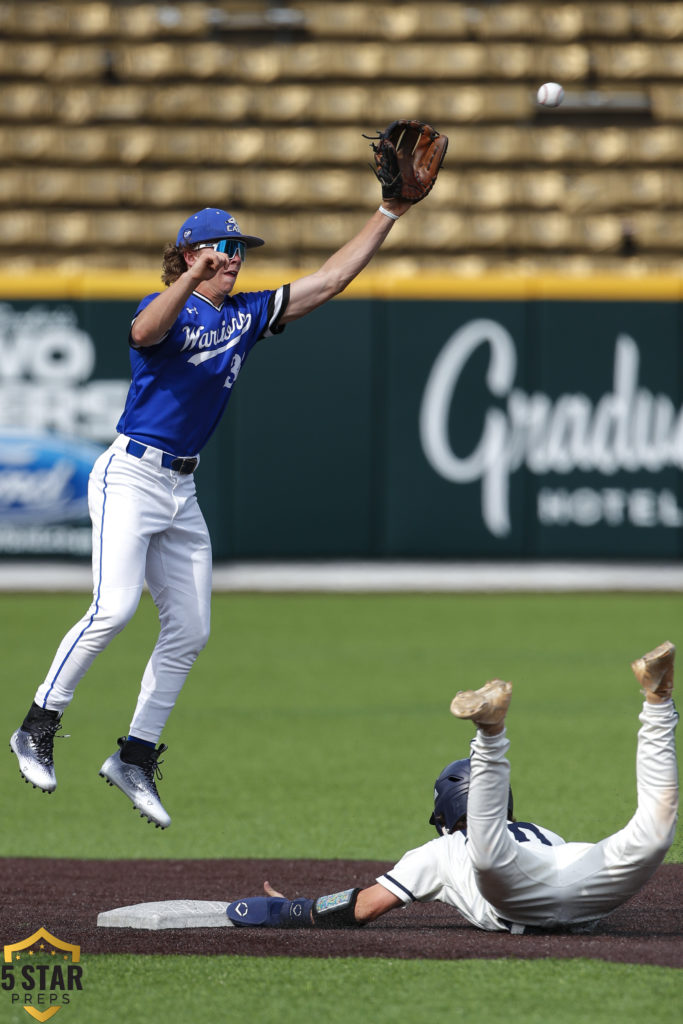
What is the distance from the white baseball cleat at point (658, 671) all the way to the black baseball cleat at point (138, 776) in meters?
1.68

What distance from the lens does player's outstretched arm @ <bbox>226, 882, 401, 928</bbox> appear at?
4.23 meters

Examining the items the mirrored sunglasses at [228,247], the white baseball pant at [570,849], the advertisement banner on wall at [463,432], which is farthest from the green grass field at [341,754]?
the mirrored sunglasses at [228,247]

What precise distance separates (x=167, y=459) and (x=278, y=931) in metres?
1.47

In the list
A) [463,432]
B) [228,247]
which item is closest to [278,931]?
[228,247]

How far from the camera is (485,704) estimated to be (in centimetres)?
375

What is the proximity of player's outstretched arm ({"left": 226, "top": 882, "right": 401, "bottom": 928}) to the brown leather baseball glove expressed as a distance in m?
2.16

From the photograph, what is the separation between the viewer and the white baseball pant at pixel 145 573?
15.6 ft

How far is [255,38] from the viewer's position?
46.2ft

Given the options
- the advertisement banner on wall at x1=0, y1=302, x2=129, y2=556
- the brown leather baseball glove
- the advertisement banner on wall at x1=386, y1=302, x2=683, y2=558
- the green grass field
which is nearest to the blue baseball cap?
the brown leather baseball glove

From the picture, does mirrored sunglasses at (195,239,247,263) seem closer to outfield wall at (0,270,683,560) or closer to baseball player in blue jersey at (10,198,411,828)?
baseball player in blue jersey at (10,198,411,828)

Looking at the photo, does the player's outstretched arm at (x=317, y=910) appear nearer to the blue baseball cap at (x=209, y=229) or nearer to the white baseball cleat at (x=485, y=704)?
the white baseball cleat at (x=485, y=704)

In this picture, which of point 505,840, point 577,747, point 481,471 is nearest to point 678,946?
point 505,840

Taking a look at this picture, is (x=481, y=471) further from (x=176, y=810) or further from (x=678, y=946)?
(x=678, y=946)

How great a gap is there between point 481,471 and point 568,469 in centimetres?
71
